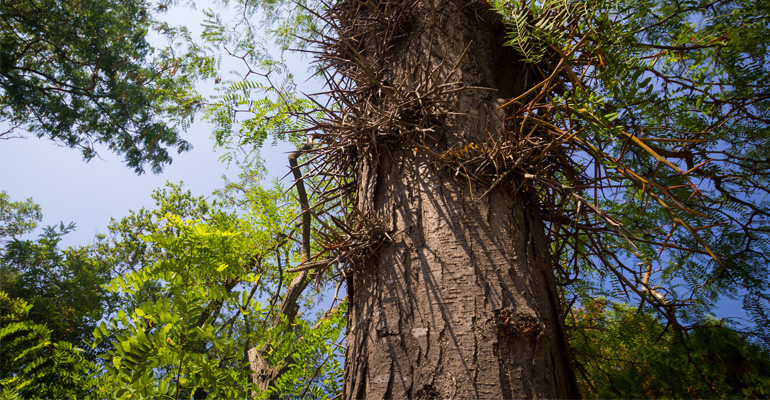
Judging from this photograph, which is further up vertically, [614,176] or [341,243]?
[614,176]

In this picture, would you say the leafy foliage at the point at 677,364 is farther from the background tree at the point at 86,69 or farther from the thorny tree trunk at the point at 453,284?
the background tree at the point at 86,69

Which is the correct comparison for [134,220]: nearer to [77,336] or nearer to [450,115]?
[77,336]

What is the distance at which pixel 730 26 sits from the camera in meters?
1.33

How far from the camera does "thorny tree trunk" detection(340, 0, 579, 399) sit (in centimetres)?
81

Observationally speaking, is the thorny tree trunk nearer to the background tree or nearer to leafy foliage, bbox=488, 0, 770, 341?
leafy foliage, bbox=488, 0, 770, 341

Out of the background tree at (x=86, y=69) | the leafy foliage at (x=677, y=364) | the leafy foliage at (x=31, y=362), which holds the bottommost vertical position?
the leafy foliage at (x=677, y=364)

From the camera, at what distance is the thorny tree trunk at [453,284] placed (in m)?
0.81

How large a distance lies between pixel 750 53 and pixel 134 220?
10662 mm

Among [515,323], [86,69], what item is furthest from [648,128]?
[86,69]

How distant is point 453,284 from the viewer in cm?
90

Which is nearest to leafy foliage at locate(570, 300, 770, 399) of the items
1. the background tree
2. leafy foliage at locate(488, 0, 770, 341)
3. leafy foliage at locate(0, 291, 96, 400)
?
leafy foliage at locate(488, 0, 770, 341)

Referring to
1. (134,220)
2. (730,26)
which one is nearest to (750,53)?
(730,26)

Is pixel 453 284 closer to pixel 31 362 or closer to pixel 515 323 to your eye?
pixel 515 323

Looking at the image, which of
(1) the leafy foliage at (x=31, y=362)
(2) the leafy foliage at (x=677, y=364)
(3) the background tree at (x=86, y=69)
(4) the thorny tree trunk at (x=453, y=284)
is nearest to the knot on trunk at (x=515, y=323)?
(4) the thorny tree trunk at (x=453, y=284)
